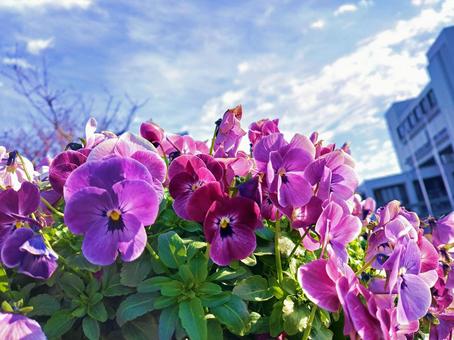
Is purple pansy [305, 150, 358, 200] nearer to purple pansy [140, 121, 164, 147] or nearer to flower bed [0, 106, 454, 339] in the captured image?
flower bed [0, 106, 454, 339]

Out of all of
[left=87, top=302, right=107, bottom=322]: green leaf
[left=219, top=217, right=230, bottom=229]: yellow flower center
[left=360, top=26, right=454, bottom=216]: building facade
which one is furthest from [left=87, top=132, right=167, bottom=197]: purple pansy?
[left=360, top=26, right=454, bottom=216]: building facade

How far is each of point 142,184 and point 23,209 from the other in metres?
0.21

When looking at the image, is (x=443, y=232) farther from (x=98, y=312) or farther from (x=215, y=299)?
(x=98, y=312)

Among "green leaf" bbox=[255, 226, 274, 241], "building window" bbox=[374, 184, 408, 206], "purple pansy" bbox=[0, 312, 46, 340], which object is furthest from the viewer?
"building window" bbox=[374, 184, 408, 206]

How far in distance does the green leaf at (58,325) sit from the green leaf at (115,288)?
7 cm

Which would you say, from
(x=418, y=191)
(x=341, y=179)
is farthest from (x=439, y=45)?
(x=341, y=179)

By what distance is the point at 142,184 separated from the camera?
0.68 m

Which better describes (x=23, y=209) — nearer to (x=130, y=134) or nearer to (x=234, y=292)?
(x=130, y=134)

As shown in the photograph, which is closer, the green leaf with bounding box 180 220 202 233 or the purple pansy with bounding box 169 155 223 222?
the purple pansy with bounding box 169 155 223 222

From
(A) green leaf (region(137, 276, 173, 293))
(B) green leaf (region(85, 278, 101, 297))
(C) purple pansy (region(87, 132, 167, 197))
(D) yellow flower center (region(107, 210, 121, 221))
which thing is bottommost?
(A) green leaf (region(137, 276, 173, 293))

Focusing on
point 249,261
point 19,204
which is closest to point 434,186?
point 249,261

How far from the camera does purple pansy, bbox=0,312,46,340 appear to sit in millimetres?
646

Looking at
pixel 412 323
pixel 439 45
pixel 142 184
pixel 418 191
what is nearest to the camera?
pixel 142 184

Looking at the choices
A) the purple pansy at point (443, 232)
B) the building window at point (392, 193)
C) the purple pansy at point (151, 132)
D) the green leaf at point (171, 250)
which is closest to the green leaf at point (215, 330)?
the green leaf at point (171, 250)
